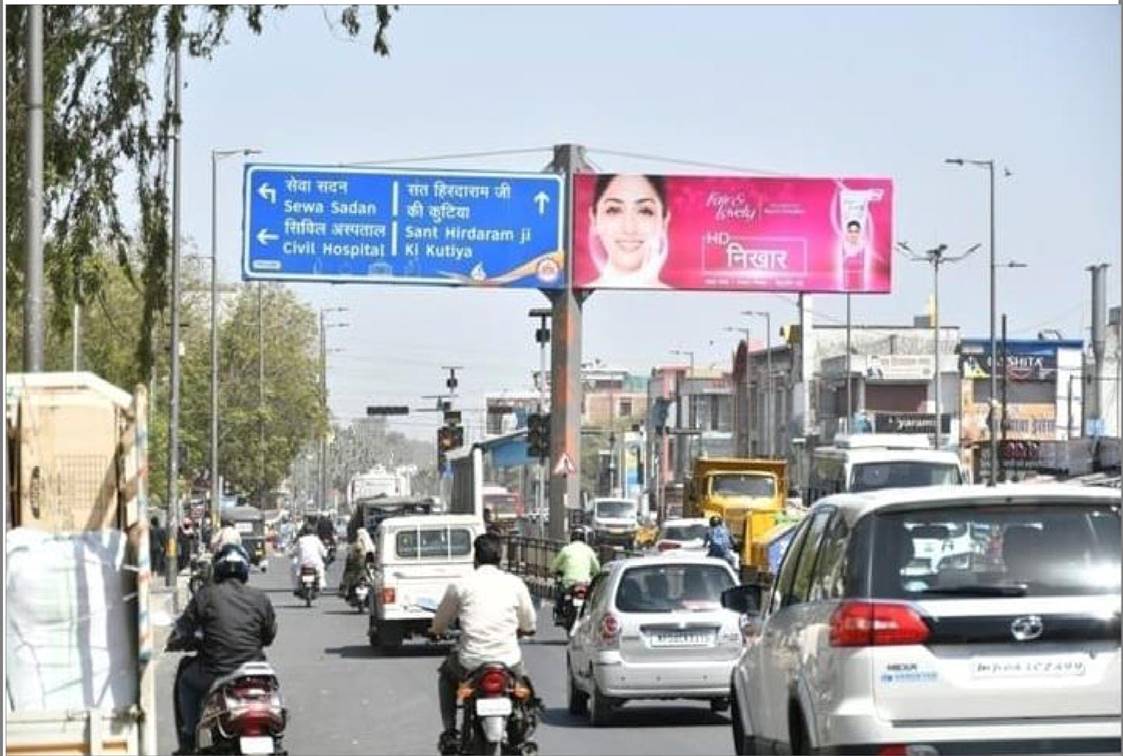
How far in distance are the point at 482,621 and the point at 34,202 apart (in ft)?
18.1

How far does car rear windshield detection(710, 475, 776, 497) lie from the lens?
54.4 metres

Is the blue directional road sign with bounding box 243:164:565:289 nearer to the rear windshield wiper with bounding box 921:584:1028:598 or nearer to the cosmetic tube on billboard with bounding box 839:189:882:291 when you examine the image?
the cosmetic tube on billboard with bounding box 839:189:882:291

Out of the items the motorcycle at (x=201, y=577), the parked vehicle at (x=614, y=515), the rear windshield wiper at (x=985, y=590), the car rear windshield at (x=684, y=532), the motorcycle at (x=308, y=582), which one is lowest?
the parked vehicle at (x=614, y=515)

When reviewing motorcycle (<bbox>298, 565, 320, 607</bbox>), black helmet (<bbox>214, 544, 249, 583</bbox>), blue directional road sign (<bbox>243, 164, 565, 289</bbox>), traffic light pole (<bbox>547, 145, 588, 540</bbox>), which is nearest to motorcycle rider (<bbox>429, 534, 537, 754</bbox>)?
black helmet (<bbox>214, 544, 249, 583</bbox>)

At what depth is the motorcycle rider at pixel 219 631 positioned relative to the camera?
14562 millimetres

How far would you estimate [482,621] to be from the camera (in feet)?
47.5

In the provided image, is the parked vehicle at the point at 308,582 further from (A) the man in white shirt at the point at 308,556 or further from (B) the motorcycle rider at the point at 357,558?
(B) the motorcycle rider at the point at 357,558

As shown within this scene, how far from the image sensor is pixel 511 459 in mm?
74875

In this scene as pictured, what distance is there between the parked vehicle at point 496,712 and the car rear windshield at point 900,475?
2727 centimetres

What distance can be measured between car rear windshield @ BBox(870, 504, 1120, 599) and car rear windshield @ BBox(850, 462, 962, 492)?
30508 mm

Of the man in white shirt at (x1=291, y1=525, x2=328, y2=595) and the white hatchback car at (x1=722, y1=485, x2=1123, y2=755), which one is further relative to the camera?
the man in white shirt at (x1=291, y1=525, x2=328, y2=595)

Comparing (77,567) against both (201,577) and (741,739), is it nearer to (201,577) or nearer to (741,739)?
(741,739)

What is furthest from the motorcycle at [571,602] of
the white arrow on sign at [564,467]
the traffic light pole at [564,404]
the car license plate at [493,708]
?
the car license plate at [493,708]

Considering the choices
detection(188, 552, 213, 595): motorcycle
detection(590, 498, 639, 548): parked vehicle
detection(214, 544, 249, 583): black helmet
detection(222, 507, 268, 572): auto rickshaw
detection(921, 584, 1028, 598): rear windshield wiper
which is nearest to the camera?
detection(921, 584, 1028, 598): rear windshield wiper
